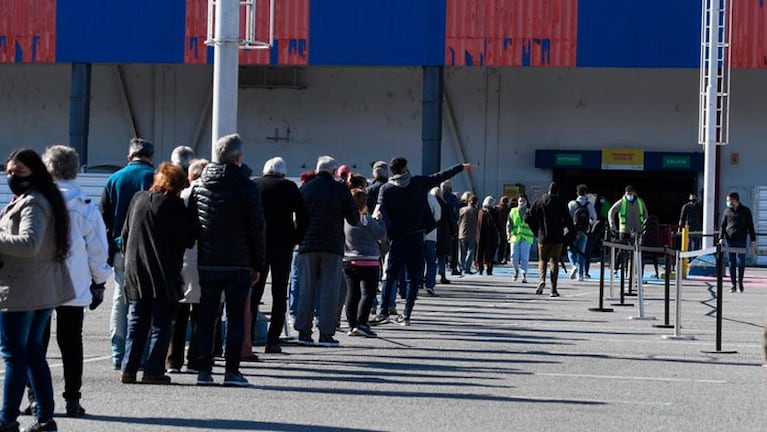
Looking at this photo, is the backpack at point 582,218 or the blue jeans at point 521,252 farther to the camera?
the backpack at point 582,218

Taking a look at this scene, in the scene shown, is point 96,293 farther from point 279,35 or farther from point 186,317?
point 279,35

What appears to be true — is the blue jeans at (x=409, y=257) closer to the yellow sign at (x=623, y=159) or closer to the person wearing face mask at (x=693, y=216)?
the person wearing face mask at (x=693, y=216)

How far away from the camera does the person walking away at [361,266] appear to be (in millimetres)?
14828

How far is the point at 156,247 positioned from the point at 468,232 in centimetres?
1862

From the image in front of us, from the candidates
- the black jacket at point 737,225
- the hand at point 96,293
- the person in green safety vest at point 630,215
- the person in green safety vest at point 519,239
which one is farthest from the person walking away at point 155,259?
the person in green safety vest at point 630,215

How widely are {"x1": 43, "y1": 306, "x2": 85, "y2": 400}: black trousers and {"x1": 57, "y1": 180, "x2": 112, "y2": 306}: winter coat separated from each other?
0.12m

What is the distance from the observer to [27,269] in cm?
800

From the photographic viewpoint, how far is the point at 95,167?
39.5m

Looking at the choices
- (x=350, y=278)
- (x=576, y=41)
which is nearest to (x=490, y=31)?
(x=576, y=41)

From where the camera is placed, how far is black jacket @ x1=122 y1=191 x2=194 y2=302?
10.1m

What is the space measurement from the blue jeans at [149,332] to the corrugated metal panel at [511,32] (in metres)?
27.5

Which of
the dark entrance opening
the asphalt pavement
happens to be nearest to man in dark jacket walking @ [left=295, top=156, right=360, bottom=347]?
the asphalt pavement

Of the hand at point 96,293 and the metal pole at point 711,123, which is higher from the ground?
the metal pole at point 711,123

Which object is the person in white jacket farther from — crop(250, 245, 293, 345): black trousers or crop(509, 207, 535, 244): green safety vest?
crop(509, 207, 535, 244): green safety vest
